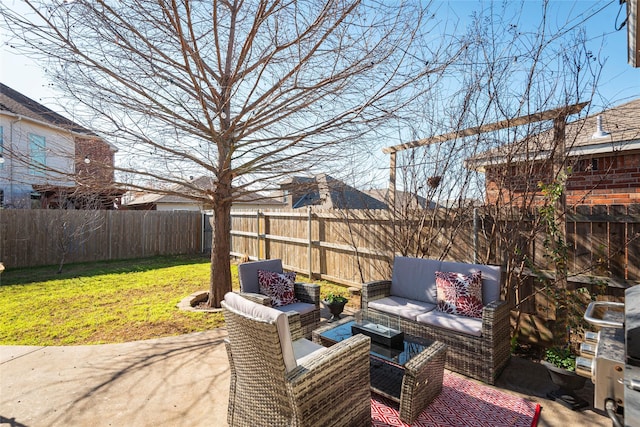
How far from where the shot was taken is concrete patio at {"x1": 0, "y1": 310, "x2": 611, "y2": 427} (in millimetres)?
2719

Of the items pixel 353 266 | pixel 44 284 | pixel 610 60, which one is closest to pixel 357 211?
pixel 353 266

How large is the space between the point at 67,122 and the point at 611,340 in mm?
5789

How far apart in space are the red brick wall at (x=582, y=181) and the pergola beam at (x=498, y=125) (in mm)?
552

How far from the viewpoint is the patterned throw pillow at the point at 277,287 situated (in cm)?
442

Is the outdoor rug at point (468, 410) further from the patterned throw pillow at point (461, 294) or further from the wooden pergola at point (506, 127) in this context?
the wooden pergola at point (506, 127)

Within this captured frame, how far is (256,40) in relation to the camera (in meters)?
4.29

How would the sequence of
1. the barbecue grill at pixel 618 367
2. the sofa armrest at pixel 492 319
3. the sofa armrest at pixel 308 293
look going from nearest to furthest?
the barbecue grill at pixel 618 367
the sofa armrest at pixel 492 319
the sofa armrest at pixel 308 293

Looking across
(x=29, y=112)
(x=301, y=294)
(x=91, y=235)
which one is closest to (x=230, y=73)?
(x=301, y=294)

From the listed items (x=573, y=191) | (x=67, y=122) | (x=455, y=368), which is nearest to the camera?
(x=455, y=368)

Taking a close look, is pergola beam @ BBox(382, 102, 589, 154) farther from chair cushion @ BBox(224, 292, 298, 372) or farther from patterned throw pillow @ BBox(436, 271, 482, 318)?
chair cushion @ BBox(224, 292, 298, 372)

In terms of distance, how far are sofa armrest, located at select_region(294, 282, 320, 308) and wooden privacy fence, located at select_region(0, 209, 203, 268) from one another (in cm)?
616

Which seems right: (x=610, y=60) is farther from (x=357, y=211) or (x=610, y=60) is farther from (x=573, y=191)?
(x=357, y=211)

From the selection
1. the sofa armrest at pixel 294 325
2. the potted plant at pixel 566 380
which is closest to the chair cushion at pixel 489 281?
the potted plant at pixel 566 380

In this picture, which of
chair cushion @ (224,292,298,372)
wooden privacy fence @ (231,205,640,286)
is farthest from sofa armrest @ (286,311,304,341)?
wooden privacy fence @ (231,205,640,286)
